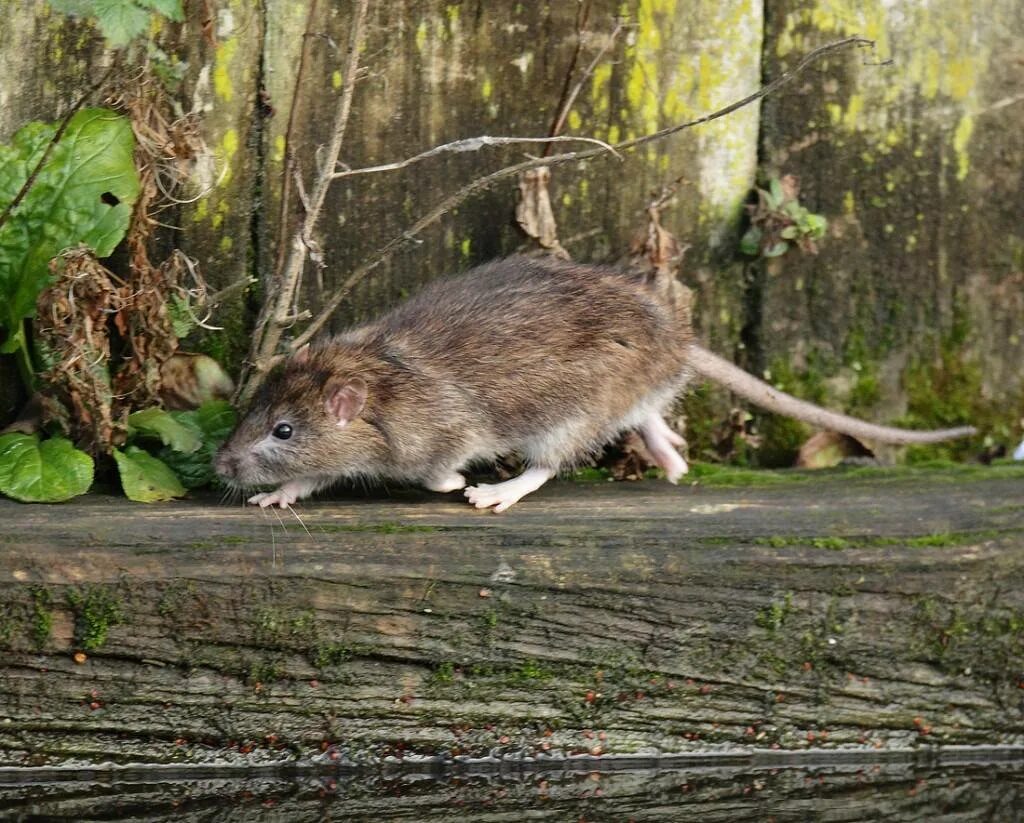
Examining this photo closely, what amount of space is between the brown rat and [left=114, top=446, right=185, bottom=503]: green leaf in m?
0.30

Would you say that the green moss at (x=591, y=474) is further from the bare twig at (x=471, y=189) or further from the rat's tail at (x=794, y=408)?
the bare twig at (x=471, y=189)

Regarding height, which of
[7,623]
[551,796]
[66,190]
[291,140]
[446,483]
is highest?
[291,140]

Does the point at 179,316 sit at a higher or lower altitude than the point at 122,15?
lower

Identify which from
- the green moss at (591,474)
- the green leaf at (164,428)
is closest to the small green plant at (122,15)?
the green leaf at (164,428)

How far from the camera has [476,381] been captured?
220 inches

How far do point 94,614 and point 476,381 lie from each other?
161cm

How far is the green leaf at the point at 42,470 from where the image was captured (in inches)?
→ 194

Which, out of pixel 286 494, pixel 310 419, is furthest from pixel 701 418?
pixel 286 494

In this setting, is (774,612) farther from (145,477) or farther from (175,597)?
(145,477)

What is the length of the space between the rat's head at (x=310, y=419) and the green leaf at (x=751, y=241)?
1.59 metres

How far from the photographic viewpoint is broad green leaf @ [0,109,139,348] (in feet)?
17.1

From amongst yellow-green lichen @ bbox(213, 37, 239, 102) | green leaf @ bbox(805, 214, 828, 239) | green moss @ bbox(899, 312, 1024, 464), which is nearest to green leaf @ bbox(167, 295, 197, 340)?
yellow-green lichen @ bbox(213, 37, 239, 102)

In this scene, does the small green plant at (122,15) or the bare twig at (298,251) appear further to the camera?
the bare twig at (298,251)

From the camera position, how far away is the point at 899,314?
6191 mm
